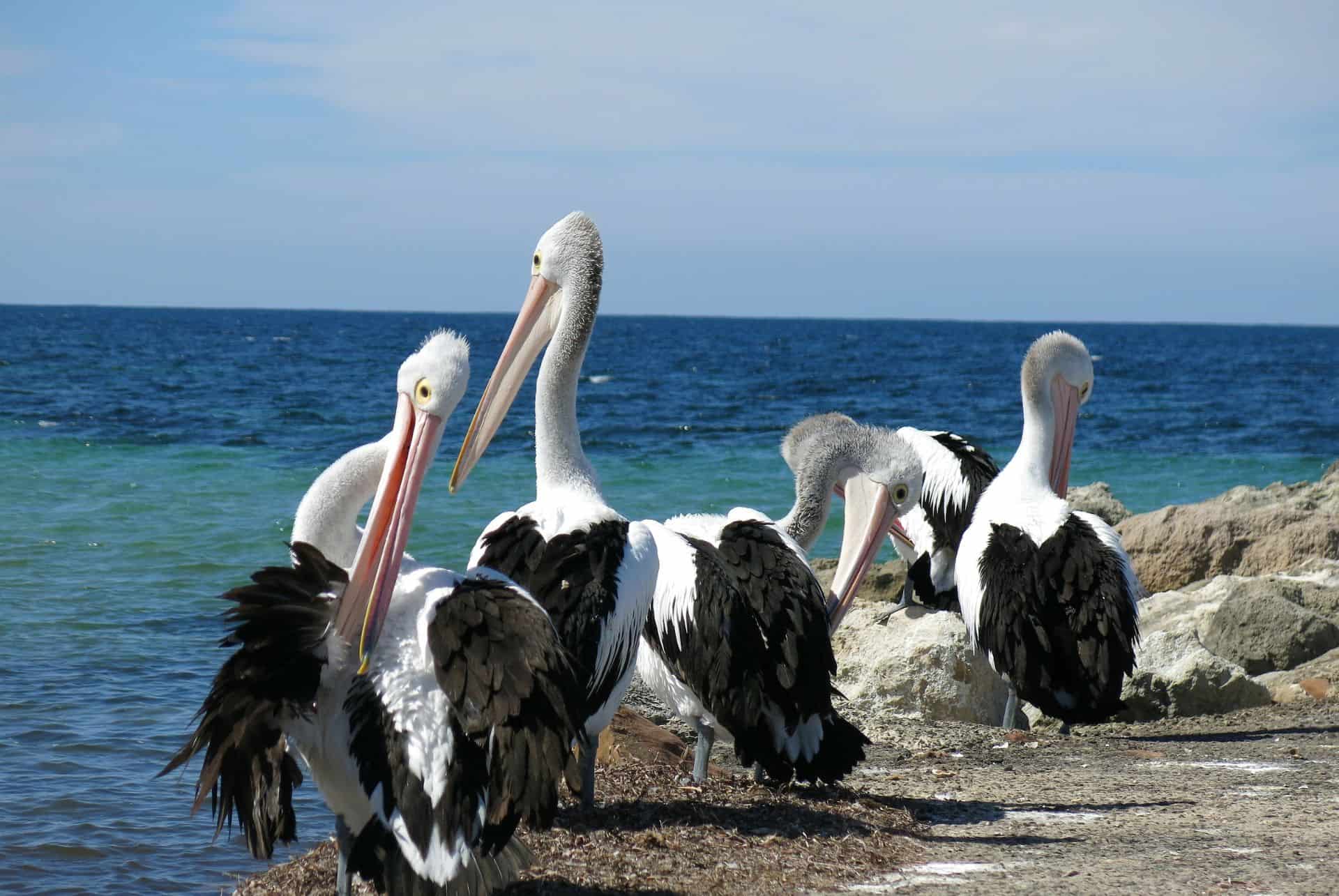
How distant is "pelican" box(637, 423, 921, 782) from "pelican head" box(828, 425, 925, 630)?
0.52 metres

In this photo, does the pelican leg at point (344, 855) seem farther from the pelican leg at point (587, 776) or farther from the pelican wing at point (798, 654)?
the pelican wing at point (798, 654)

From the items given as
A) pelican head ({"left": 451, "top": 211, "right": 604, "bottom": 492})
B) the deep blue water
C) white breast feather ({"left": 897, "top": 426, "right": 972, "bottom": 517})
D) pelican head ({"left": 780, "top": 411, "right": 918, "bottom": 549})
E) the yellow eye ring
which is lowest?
the deep blue water

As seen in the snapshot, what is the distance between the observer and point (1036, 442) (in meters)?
6.74

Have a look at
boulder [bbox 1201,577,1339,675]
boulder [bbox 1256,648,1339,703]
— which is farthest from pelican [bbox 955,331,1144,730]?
boulder [bbox 1201,577,1339,675]

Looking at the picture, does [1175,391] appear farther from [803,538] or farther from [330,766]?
[330,766]

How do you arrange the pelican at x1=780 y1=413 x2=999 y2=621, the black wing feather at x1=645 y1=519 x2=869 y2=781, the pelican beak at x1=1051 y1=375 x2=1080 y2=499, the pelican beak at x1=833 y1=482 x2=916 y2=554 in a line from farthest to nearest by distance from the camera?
1. the pelican at x1=780 y1=413 x2=999 y2=621
2. the pelican beak at x1=833 y1=482 x2=916 y2=554
3. the pelican beak at x1=1051 y1=375 x2=1080 y2=499
4. the black wing feather at x1=645 y1=519 x2=869 y2=781

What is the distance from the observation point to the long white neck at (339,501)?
12.9 ft

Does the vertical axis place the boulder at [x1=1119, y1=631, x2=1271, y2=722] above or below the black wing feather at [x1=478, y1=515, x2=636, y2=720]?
below

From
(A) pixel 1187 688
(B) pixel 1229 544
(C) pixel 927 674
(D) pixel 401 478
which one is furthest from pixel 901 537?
(D) pixel 401 478

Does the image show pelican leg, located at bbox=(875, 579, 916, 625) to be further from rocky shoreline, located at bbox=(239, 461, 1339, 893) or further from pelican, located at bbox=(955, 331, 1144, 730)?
pelican, located at bbox=(955, 331, 1144, 730)

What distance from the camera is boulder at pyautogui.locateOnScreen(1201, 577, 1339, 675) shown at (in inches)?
287

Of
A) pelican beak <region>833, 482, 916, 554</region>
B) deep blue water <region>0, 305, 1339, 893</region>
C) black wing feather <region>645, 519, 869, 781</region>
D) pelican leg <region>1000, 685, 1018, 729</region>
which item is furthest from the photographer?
pelican beak <region>833, 482, 916, 554</region>

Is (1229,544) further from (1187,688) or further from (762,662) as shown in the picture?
(762,662)

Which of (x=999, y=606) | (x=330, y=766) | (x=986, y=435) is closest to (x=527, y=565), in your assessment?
(x=330, y=766)
